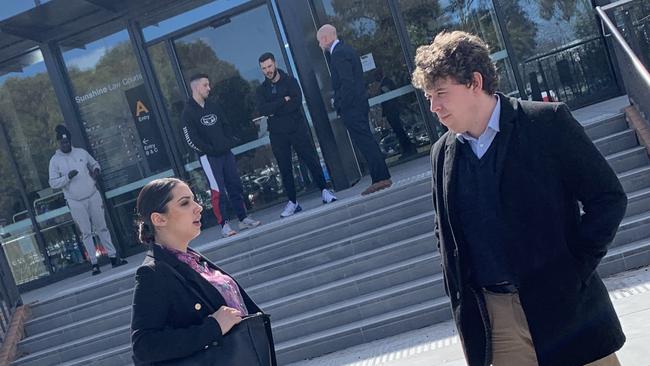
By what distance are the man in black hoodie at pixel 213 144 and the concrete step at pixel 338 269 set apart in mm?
1491

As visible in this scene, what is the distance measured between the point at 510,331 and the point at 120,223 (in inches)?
353

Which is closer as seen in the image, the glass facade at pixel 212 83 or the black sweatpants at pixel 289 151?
the black sweatpants at pixel 289 151

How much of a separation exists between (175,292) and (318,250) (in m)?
4.82

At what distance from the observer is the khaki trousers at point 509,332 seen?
7.82 feet

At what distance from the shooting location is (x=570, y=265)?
2.25m

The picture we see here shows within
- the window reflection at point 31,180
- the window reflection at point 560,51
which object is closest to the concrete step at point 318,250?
the window reflection at point 560,51

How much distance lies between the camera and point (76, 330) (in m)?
7.80

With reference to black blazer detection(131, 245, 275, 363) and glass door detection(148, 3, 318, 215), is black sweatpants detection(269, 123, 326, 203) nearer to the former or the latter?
glass door detection(148, 3, 318, 215)

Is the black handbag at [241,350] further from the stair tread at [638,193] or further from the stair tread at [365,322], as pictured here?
the stair tread at [638,193]

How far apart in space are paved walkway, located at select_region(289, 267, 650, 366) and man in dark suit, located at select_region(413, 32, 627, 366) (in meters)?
2.16

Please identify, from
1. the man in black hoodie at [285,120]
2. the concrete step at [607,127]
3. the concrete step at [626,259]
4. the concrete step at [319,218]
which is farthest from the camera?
the man in black hoodie at [285,120]

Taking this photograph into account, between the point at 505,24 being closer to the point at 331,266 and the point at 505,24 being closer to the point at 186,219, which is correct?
the point at 331,266

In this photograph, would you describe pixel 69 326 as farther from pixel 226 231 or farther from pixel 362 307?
pixel 362 307

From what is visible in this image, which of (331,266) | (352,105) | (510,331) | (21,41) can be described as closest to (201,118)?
(352,105)
